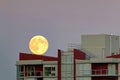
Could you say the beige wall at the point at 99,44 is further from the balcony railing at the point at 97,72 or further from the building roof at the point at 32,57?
the balcony railing at the point at 97,72

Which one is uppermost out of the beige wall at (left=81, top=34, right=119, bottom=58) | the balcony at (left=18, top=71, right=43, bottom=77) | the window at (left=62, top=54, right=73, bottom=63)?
the beige wall at (left=81, top=34, right=119, bottom=58)

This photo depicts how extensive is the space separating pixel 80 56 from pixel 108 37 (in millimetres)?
13728

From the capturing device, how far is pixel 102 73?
156 m

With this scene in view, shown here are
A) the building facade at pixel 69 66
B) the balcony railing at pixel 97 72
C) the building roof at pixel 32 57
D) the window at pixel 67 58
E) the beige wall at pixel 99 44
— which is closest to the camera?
the balcony railing at pixel 97 72

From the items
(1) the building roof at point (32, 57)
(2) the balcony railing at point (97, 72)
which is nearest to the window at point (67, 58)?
(2) the balcony railing at point (97, 72)

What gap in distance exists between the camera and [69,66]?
520ft

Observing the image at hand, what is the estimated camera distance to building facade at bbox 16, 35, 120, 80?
156 m

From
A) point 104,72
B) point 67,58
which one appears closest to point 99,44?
point 67,58

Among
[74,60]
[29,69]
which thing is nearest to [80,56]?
[74,60]

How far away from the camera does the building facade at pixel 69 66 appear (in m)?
156

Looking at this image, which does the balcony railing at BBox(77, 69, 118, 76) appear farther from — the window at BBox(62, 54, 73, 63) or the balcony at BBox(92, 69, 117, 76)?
the window at BBox(62, 54, 73, 63)

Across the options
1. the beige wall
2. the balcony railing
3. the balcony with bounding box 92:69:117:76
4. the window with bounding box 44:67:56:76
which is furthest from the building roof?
the balcony with bounding box 92:69:117:76

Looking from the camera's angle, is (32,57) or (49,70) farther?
(32,57)

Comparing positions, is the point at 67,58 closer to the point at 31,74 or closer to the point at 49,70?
the point at 49,70
